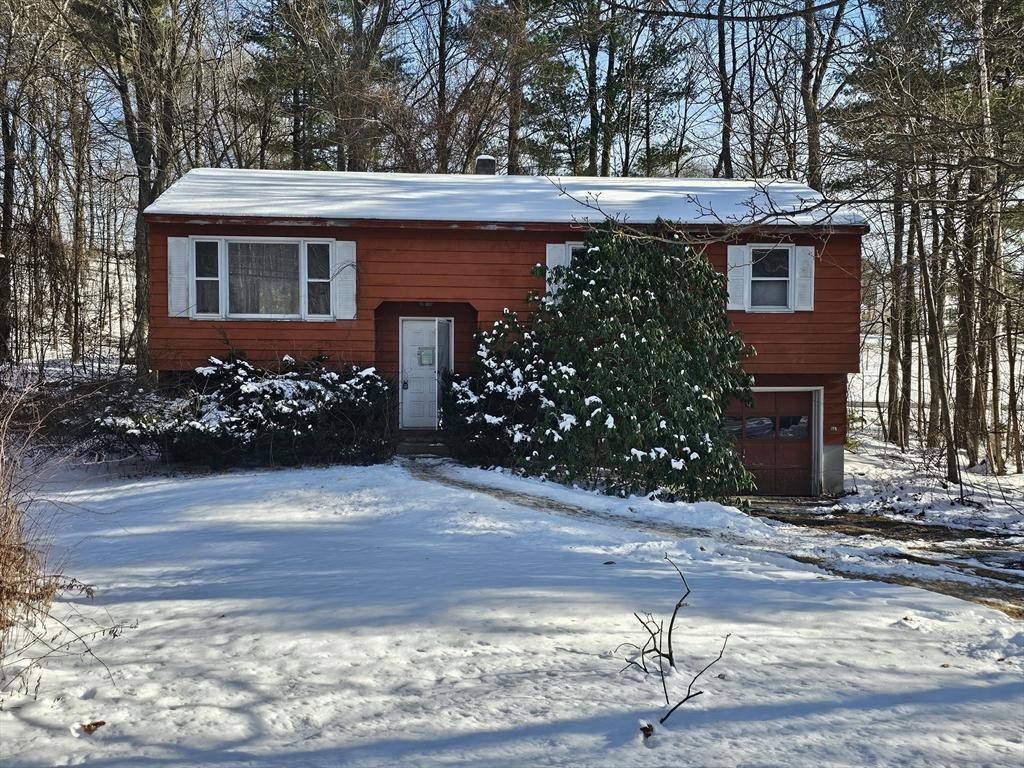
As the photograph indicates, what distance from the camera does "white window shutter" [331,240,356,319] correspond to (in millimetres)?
14898

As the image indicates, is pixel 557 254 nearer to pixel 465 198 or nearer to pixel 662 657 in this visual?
pixel 465 198

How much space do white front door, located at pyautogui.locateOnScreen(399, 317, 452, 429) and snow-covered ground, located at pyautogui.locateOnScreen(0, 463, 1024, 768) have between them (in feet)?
24.7

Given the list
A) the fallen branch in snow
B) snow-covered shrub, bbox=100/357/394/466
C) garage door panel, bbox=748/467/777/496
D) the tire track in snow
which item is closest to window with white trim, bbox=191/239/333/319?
snow-covered shrub, bbox=100/357/394/466

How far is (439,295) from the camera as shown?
15148mm

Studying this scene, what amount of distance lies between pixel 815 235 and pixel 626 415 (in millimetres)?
5546

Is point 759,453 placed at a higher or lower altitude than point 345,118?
lower

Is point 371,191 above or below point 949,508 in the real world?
above

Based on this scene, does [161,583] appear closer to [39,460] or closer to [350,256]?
[39,460]

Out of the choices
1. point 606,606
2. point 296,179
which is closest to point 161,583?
point 606,606

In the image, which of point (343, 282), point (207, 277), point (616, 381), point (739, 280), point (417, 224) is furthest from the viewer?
point (739, 280)

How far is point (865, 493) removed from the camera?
53.9 feet

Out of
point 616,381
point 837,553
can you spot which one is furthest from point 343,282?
point 837,553

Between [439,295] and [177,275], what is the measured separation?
450 centimetres

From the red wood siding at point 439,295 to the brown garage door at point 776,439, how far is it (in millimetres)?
582
